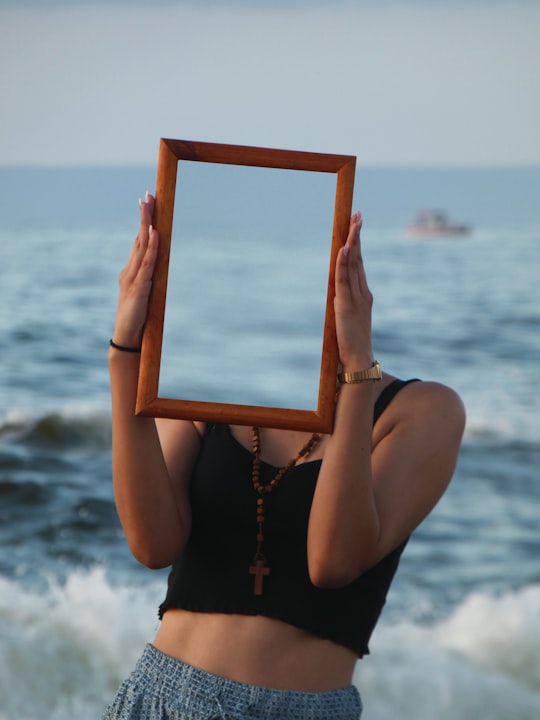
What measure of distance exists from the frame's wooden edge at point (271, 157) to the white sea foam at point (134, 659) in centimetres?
241

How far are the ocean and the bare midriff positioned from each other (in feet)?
1.03

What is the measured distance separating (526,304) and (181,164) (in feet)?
22.5

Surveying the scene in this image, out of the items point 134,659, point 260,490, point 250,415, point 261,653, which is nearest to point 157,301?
point 250,415

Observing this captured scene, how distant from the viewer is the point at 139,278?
3.80ft

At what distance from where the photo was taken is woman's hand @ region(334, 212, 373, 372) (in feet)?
3.69

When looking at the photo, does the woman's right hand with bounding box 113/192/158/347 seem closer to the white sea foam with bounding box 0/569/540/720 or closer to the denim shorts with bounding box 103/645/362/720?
the denim shorts with bounding box 103/645/362/720

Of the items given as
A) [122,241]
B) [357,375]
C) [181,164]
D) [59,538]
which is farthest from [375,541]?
[122,241]

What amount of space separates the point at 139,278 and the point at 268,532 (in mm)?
371

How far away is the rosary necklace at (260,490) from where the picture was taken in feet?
4.13

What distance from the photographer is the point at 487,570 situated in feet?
16.5

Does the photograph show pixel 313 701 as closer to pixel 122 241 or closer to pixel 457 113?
pixel 122 241

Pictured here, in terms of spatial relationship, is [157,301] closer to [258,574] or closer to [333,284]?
[333,284]

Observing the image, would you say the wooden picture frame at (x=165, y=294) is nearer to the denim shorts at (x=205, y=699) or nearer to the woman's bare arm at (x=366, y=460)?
the woman's bare arm at (x=366, y=460)

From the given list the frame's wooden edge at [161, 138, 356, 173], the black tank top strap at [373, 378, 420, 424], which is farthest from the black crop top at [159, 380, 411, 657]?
the frame's wooden edge at [161, 138, 356, 173]
